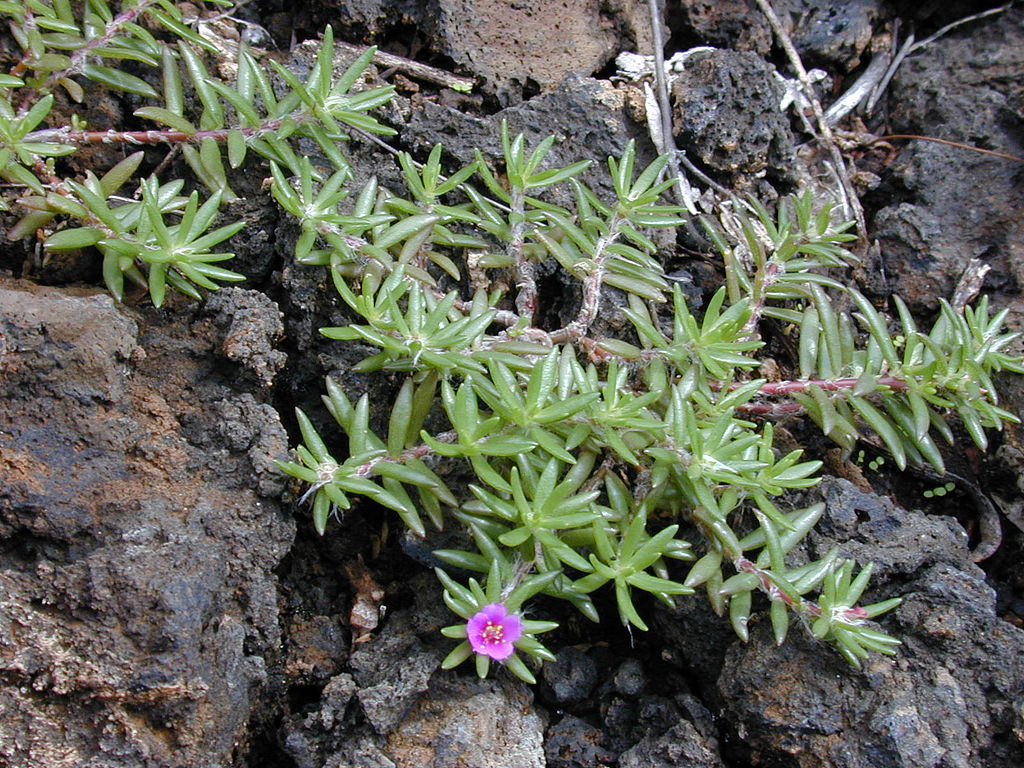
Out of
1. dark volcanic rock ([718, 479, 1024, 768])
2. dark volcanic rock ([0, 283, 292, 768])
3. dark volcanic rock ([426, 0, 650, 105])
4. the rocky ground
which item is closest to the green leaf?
the rocky ground

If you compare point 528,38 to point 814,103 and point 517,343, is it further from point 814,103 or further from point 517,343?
point 517,343

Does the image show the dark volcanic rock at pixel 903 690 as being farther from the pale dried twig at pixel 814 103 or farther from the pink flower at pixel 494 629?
the pale dried twig at pixel 814 103

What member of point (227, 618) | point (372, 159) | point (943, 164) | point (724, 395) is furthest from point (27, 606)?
point (943, 164)

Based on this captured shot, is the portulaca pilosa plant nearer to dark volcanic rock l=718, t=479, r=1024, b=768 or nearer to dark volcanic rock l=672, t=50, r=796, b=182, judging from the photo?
dark volcanic rock l=718, t=479, r=1024, b=768

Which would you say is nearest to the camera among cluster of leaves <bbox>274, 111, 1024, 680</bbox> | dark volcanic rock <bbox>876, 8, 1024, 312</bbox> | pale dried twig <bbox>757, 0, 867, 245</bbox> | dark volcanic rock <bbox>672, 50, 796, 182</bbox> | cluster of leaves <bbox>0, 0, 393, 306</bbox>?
cluster of leaves <bbox>274, 111, 1024, 680</bbox>

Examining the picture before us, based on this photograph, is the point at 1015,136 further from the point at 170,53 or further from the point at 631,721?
the point at 170,53

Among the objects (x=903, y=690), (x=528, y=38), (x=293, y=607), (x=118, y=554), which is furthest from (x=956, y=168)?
(x=118, y=554)

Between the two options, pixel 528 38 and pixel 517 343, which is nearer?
pixel 517 343
